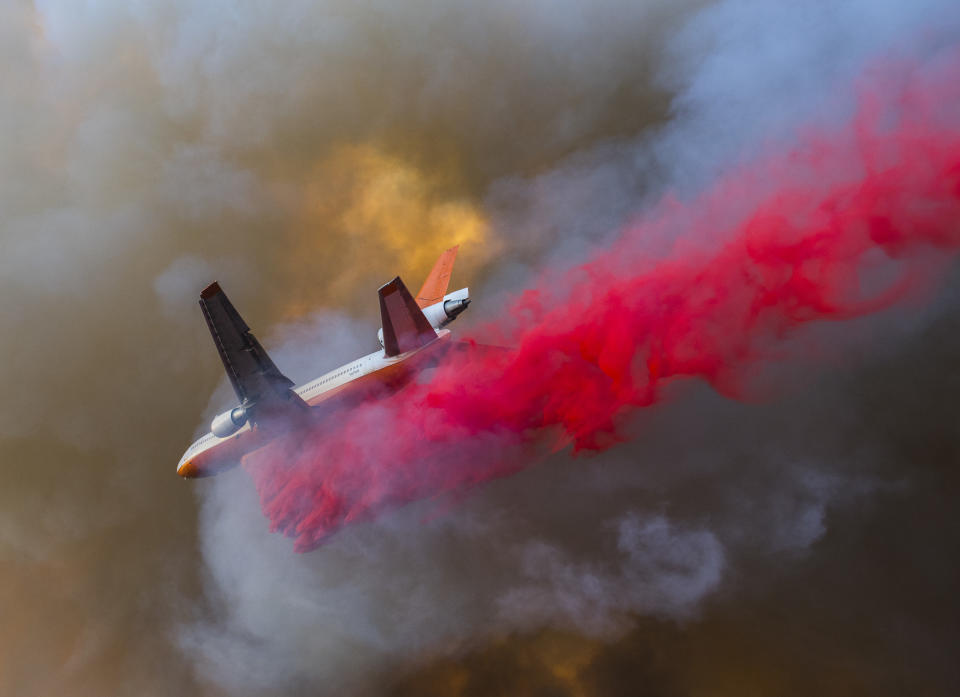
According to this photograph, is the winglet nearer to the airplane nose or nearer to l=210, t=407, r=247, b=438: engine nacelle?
l=210, t=407, r=247, b=438: engine nacelle

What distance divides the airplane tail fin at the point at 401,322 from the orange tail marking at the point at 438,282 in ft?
6.07

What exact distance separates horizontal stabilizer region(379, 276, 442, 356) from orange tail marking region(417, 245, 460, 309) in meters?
1.84

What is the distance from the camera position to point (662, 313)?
2208 centimetres

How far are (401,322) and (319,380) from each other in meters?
5.23

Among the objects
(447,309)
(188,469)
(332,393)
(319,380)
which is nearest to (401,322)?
(447,309)

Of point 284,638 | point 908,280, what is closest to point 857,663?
point 908,280

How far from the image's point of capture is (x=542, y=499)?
31531 millimetres

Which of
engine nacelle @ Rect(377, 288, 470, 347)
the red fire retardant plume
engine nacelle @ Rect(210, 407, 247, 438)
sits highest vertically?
engine nacelle @ Rect(210, 407, 247, 438)

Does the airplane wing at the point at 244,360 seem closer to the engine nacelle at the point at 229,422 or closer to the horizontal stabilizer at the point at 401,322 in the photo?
the engine nacelle at the point at 229,422

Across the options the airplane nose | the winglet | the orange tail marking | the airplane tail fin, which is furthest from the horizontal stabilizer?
the airplane nose

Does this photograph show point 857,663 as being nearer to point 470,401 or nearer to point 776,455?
point 776,455

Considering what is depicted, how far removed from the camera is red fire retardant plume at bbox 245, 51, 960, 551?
1920 cm

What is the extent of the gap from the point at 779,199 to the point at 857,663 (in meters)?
17.9

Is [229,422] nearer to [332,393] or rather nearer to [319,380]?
[319,380]
